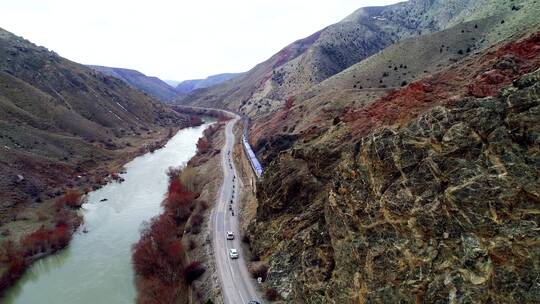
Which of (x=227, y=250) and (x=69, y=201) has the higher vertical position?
(x=69, y=201)

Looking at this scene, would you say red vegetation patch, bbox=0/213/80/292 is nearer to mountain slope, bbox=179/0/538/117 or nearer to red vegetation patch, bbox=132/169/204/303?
red vegetation patch, bbox=132/169/204/303

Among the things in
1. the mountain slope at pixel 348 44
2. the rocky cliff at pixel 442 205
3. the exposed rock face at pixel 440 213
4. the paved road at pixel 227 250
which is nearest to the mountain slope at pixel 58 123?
the paved road at pixel 227 250

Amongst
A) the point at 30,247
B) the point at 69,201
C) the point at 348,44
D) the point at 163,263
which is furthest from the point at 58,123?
the point at 348,44

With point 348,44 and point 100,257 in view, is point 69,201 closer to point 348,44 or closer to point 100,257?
point 100,257

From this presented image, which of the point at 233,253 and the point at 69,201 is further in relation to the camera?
the point at 69,201

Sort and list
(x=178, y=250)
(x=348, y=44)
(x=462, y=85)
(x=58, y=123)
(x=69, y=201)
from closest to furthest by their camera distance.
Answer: (x=462, y=85), (x=178, y=250), (x=69, y=201), (x=58, y=123), (x=348, y=44)

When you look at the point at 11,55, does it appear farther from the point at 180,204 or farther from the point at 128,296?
the point at 128,296
